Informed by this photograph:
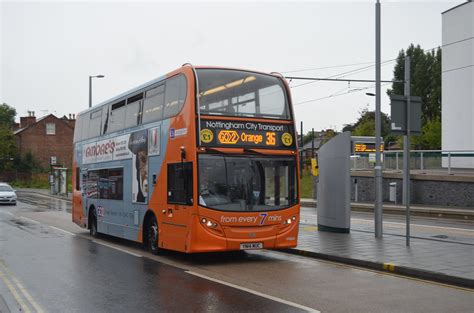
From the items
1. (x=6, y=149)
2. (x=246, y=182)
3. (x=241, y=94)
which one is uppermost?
(x=6, y=149)

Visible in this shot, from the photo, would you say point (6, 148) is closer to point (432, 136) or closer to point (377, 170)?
point (432, 136)

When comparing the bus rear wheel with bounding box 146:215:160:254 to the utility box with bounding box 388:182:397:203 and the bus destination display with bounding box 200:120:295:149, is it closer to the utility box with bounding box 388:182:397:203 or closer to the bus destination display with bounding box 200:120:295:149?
the bus destination display with bounding box 200:120:295:149

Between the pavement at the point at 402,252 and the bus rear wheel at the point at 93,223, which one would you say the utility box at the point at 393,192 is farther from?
the bus rear wheel at the point at 93,223

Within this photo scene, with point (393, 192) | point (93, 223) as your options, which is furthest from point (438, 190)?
point (93, 223)

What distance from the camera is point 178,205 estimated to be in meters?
11.3

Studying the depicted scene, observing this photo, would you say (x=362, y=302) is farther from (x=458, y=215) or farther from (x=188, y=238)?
(x=458, y=215)

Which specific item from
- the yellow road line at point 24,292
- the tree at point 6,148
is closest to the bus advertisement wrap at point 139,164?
the yellow road line at point 24,292

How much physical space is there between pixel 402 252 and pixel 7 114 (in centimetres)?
10612

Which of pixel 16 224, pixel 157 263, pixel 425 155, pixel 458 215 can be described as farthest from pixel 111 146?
pixel 425 155

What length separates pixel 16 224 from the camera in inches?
834

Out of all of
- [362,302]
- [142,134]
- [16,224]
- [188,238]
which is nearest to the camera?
[362,302]

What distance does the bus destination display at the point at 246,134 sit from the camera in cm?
1092

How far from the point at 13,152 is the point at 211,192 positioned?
236 ft

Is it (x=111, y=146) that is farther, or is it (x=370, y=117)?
(x=370, y=117)
